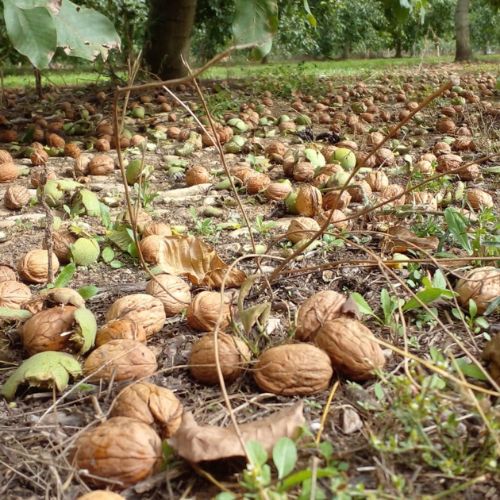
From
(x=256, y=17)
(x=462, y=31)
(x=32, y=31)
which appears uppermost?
(x=462, y=31)

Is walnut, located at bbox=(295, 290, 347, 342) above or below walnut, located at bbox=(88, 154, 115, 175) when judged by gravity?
below

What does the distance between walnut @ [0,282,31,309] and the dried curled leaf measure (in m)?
0.46

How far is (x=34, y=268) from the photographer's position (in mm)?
2371

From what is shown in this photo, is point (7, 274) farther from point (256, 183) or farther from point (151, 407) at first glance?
point (256, 183)

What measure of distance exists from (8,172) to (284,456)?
10.7ft

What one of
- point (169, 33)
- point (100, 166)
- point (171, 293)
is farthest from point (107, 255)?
point (169, 33)

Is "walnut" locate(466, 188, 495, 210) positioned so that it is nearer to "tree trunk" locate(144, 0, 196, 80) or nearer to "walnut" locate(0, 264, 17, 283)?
"walnut" locate(0, 264, 17, 283)

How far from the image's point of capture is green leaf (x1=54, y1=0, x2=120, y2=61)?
8.95ft

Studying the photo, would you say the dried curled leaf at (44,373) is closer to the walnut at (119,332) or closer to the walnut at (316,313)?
the walnut at (119,332)

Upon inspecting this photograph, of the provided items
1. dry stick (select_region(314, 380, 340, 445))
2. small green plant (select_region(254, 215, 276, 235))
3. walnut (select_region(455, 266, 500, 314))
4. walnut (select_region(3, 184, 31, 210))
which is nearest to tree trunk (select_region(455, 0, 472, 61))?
small green plant (select_region(254, 215, 276, 235))

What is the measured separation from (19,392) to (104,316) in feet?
1.60

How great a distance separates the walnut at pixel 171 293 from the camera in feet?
6.61

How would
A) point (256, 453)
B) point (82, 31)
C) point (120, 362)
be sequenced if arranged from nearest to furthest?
point (256, 453) < point (120, 362) < point (82, 31)

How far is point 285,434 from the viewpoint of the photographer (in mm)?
1262
